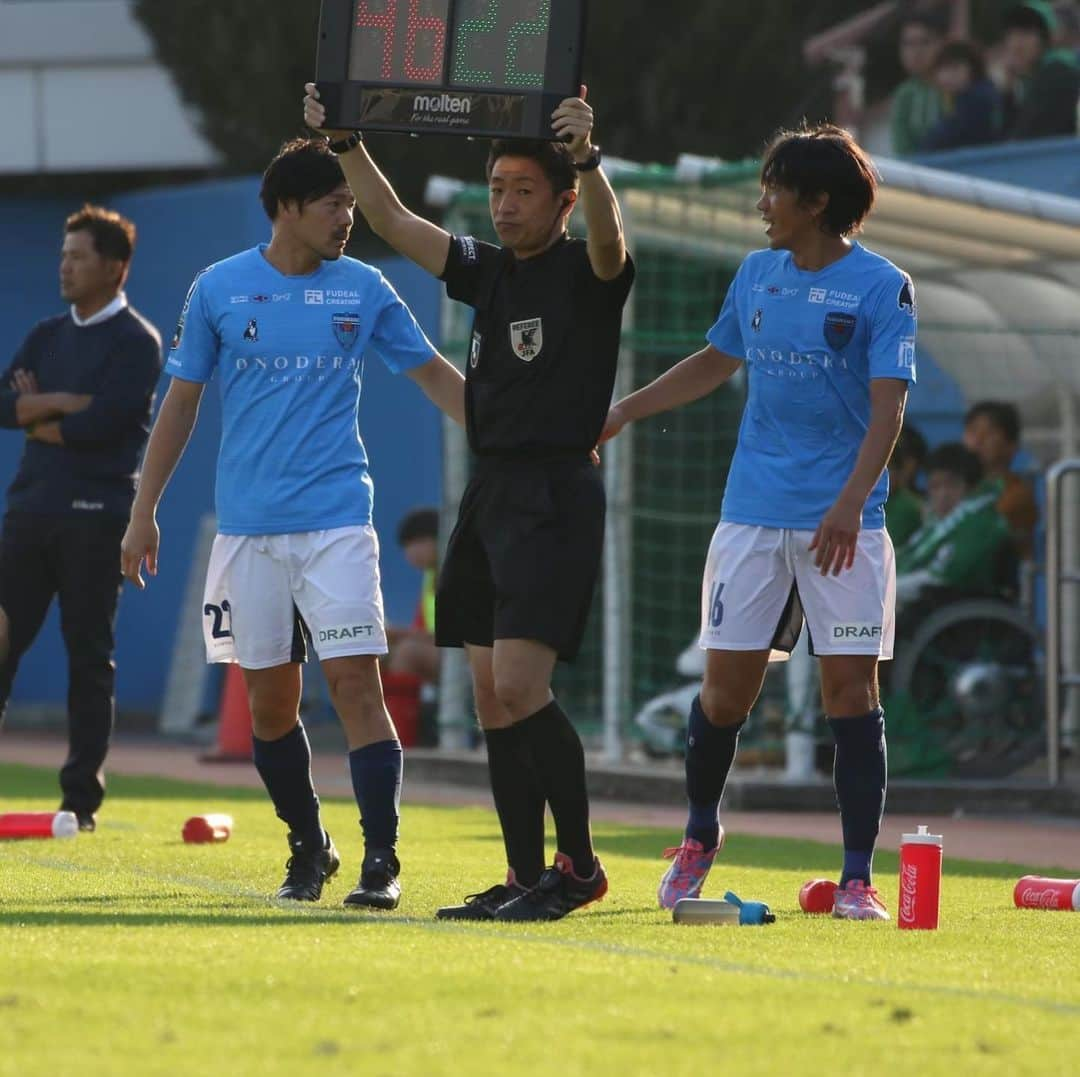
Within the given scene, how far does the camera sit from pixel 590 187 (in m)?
6.59

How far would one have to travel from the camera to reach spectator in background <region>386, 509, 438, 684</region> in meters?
16.4

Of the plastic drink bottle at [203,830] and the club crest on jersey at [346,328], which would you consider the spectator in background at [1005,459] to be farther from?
the club crest on jersey at [346,328]

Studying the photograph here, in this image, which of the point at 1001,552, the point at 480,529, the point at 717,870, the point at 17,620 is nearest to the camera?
the point at 480,529

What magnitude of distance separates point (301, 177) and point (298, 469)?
0.83 meters

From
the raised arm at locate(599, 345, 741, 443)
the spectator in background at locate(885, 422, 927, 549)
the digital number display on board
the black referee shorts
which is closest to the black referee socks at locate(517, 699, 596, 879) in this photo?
the black referee shorts

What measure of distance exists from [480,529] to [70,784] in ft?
11.6

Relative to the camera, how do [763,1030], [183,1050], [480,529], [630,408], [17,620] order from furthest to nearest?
[17,620] → [630,408] → [480,529] → [763,1030] → [183,1050]

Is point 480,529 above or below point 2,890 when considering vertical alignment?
above

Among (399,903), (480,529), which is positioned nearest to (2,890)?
(399,903)

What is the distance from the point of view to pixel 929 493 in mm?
13562

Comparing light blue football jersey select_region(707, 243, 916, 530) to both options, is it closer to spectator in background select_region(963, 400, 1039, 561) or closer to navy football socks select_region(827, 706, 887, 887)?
navy football socks select_region(827, 706, 887, 887)

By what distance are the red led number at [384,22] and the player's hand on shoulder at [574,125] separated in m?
0.51

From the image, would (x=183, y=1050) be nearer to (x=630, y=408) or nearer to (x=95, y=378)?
(x=630, y=408)

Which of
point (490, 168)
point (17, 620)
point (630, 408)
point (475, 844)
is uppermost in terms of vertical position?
point (490, 168)
